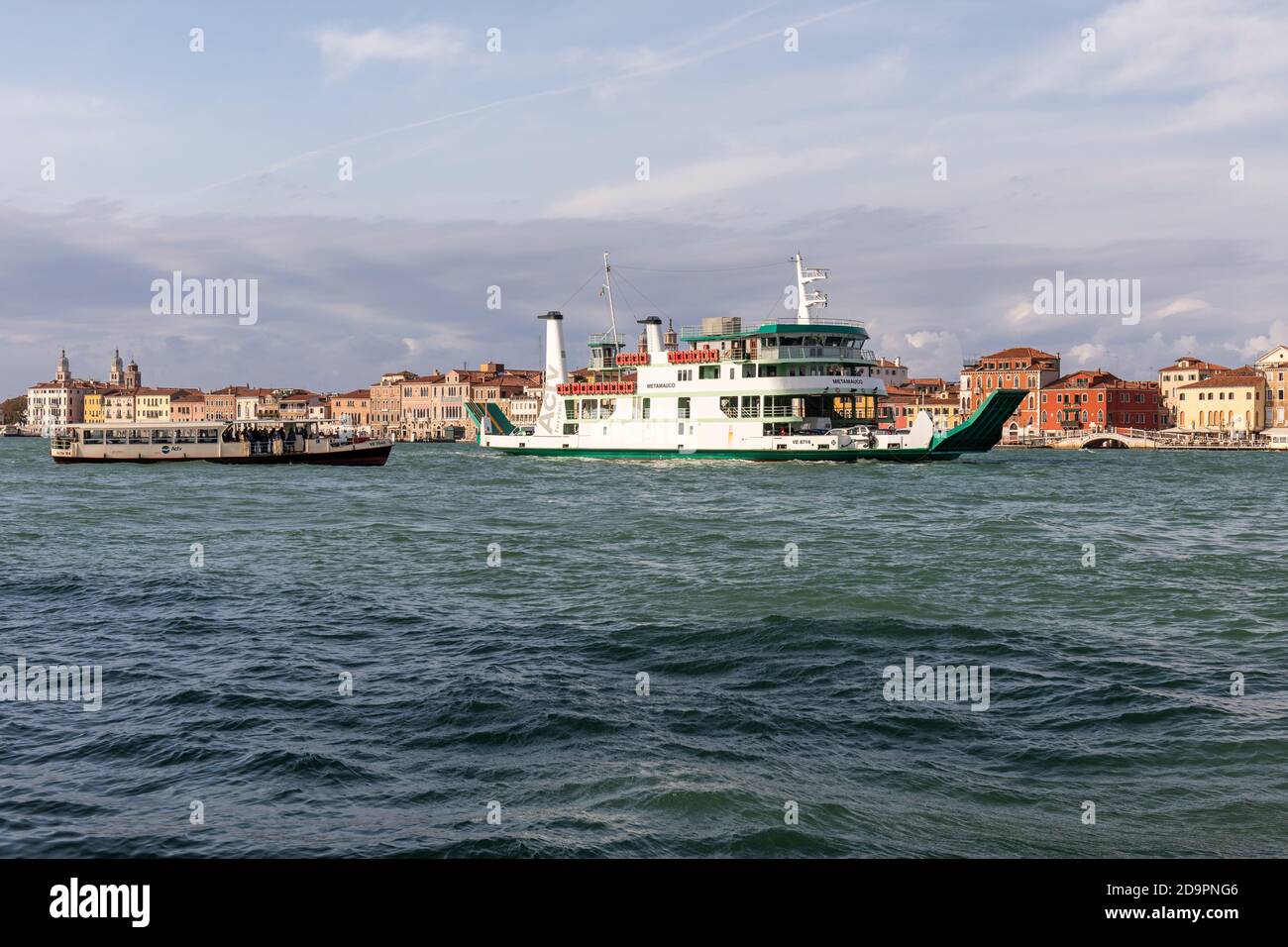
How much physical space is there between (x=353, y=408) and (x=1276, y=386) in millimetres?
120681

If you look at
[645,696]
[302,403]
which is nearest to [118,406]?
[302,403]

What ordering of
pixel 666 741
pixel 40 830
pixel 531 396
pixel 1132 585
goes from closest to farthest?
pixel 40 830
pixel 666 741
pixel 1132 585
pixel 531 396

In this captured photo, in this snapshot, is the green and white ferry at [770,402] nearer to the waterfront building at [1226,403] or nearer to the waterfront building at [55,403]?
the waterfront building at [1226,403]

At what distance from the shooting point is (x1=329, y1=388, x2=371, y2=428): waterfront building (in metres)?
160

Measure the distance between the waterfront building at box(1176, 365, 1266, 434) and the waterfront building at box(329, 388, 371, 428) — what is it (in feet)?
356

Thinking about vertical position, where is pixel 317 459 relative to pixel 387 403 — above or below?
below

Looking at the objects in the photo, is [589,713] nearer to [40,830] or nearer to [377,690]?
A: [377,690]

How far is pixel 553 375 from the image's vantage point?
7125 centimetres

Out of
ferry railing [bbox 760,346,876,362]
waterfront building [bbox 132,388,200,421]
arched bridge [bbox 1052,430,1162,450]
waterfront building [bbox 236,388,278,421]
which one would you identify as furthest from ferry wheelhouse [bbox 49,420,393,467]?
waterfront building [bbox 132,388,200,421]

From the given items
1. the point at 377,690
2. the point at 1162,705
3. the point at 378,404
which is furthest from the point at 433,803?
the point at 378,404

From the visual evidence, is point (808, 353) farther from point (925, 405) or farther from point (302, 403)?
point (302, 403)
